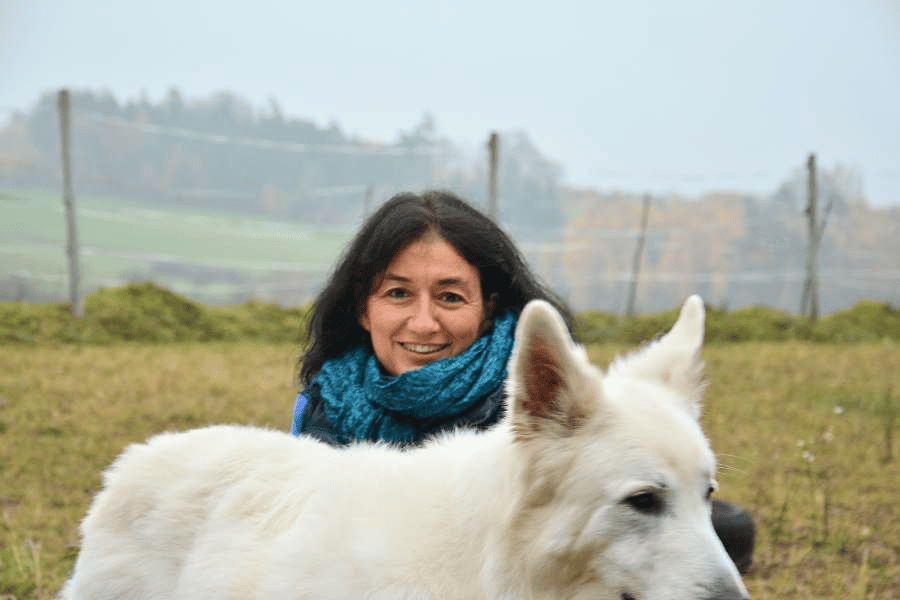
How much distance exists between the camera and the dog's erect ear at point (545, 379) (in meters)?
1.92

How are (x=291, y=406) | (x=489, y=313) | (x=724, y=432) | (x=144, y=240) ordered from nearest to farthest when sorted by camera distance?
(x=489, y=313) → (x=724, y=432) → (x=291, y=406) → (x=144, y=240)

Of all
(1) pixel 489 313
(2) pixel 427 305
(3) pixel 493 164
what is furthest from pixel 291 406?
(3) pixel 493 164

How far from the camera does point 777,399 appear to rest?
353 inches

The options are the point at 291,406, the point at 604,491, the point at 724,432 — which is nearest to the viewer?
the point at 604,491

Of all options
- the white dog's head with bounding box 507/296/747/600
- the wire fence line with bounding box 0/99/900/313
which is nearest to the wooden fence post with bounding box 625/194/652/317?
the wire fence line with bounding box 0/99/900/313

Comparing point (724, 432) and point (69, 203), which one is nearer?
point (724, 432)

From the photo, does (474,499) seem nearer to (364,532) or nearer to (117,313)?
(364,532)

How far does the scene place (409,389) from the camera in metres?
3.16

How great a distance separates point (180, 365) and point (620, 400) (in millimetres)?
8444

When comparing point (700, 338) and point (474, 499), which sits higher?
point (700, 338)

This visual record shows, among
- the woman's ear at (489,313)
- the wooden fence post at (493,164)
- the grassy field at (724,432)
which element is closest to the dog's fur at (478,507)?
the grassy field at (724,432)

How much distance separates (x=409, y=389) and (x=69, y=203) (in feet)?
34.8

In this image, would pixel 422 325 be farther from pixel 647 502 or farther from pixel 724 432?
pixel 724 432

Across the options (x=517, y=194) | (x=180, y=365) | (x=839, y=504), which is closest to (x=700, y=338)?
(x=839, y=504)
